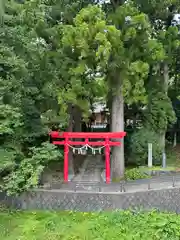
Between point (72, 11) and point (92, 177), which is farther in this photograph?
point (92, 177)

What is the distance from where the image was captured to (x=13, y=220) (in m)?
9.66

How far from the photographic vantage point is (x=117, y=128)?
1330 cm

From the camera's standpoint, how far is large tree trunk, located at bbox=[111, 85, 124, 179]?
13.1 meters

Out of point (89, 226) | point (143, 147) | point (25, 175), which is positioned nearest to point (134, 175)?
point (143, 147)

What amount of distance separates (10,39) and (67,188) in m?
5.49

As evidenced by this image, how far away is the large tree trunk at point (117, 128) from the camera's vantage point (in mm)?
13117

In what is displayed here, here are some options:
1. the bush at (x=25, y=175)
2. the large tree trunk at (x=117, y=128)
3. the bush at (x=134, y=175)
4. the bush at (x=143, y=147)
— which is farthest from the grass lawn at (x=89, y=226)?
the bush at (x=143, y=147)

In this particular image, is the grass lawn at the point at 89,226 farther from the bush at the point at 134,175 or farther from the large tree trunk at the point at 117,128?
the large tree trunk at the point at 117,128

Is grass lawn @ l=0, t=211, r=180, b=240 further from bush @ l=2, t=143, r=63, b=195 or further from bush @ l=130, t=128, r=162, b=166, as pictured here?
bush @ l=130, t=128, r=162, b=166

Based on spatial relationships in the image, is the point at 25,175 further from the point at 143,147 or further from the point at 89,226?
the point at 143,147

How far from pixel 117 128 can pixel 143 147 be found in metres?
1.83

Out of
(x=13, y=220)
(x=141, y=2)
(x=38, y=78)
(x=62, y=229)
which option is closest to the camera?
(x=62, y=229)

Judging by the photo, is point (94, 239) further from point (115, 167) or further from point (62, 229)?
point (115, 167)

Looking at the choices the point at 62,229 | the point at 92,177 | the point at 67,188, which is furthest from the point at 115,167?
the point at 62,229
